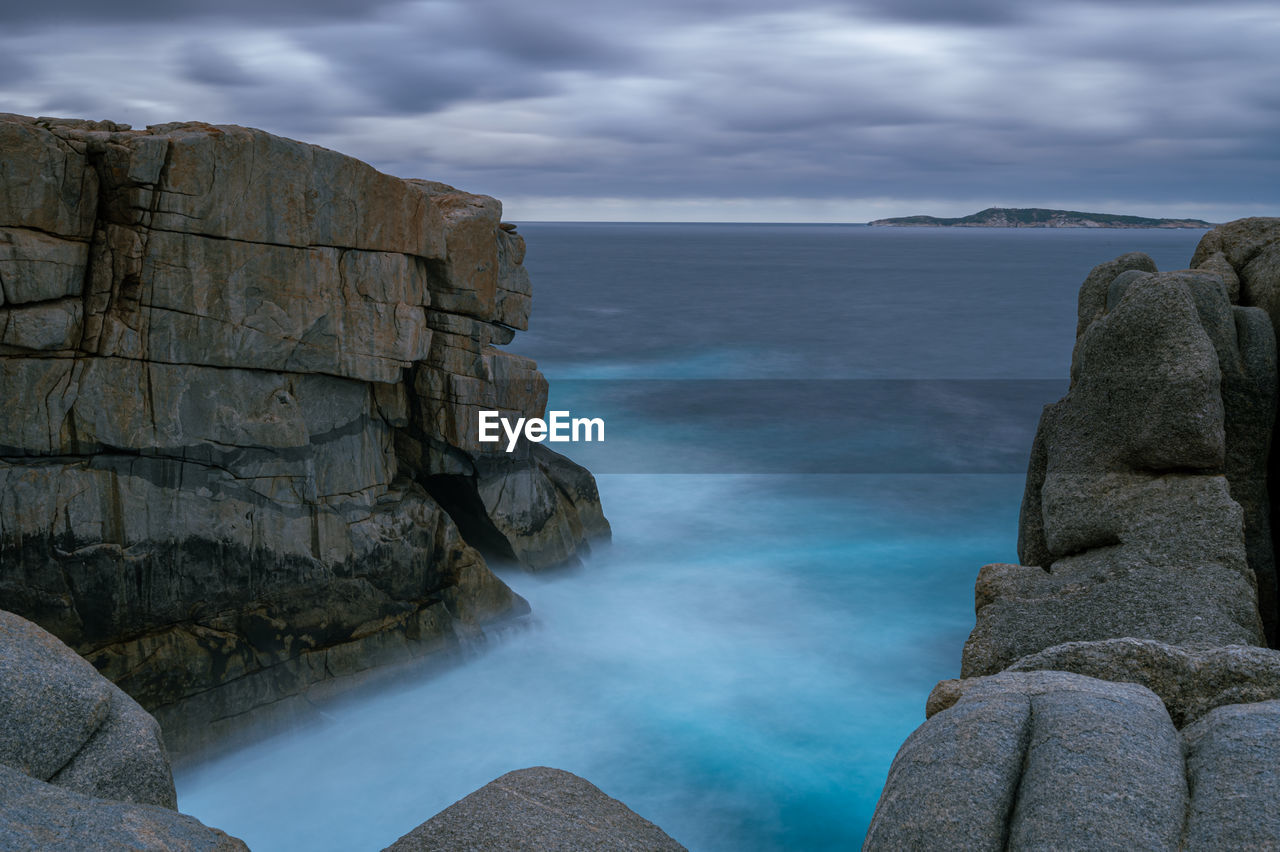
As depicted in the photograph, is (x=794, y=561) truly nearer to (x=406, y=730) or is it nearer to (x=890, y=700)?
(x=890, y=700)

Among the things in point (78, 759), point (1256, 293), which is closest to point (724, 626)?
point (1256, 293)

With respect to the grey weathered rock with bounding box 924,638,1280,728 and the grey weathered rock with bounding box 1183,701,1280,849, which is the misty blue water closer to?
the grey weathered rock with bounding box 924,638,1280,728

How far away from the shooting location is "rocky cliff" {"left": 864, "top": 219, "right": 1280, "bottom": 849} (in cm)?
491

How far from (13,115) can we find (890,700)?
14439 millimetres

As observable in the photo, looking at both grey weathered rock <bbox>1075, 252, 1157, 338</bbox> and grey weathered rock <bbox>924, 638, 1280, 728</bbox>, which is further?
grey weathered rock <bbox>1075, 252, 1157, 338</bbox>

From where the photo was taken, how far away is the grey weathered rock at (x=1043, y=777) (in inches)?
187

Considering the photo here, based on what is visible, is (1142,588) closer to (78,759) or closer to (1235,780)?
(1235,780)

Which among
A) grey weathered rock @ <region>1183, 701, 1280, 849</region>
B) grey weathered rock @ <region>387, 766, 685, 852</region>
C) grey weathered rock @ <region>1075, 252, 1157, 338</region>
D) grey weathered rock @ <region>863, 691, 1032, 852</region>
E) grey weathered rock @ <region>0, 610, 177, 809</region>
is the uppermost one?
grey weathered rock @ <region>1075, 252, 1157, 338</region>

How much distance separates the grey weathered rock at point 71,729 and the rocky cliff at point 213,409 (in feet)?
18.4

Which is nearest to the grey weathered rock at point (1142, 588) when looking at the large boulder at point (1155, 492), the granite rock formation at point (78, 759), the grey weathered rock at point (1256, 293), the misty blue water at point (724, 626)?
the large boulder at point (1155, 492)

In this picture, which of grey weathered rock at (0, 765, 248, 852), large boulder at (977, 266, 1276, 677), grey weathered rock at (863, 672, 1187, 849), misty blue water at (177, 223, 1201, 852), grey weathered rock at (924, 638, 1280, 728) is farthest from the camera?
misty blue water at (177, 223, 1201, 852)

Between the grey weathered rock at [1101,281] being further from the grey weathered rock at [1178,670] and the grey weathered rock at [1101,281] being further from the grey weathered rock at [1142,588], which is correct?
the grey weathered rock at [1178,670]

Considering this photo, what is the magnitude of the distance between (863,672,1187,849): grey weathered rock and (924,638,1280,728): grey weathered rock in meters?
0.53

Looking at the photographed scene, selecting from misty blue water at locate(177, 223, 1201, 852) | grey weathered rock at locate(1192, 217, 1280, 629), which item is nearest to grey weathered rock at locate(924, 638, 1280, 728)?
grey weathered rock at locate(1192, 217, 1280, 629)
